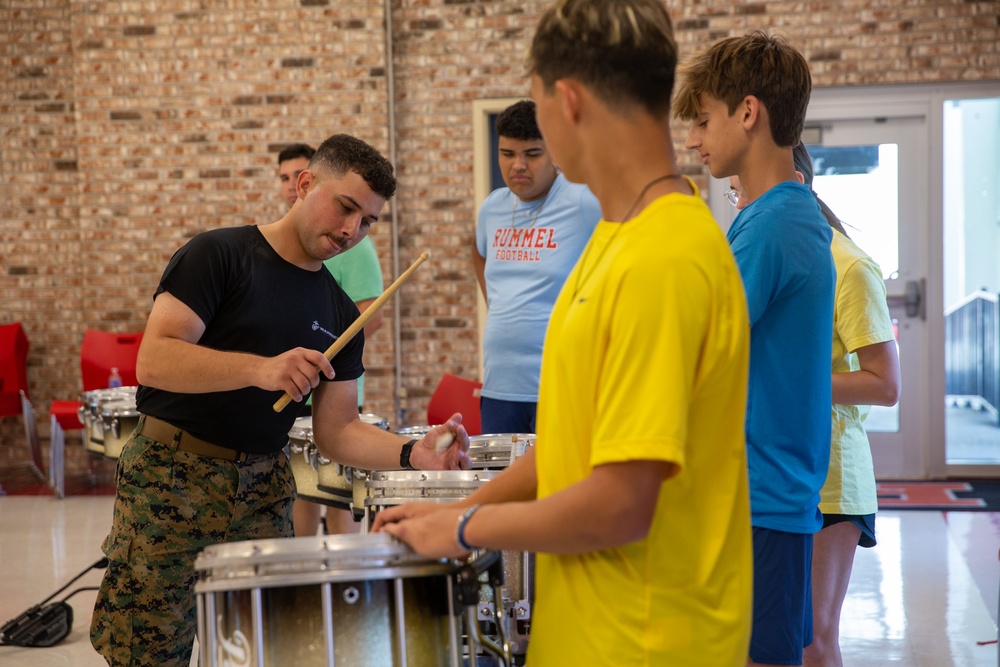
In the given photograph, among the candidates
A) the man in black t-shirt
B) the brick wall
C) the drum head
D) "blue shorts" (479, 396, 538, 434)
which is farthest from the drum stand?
the brick wall

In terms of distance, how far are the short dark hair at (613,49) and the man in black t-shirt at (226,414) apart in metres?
1.11

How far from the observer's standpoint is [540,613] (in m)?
1.28

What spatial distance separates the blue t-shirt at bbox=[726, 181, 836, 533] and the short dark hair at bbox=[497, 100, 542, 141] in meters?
2.16

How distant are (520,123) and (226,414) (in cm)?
Result: 193

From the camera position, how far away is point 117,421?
4.18 metres

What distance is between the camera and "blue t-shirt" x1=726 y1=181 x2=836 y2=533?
5.53ft

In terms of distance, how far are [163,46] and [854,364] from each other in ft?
18.9

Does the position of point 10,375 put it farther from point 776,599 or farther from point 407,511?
point 776,599

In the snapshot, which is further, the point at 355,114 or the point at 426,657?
the point at 355,114

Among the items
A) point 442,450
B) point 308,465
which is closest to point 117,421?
point 308,465

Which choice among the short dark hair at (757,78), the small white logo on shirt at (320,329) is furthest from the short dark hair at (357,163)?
the short dark hair at (757,78)

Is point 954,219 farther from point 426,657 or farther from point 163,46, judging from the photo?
point 426,657

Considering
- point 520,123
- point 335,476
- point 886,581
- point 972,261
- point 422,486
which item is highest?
point 520,123

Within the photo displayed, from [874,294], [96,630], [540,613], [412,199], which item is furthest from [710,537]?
[412,199]
